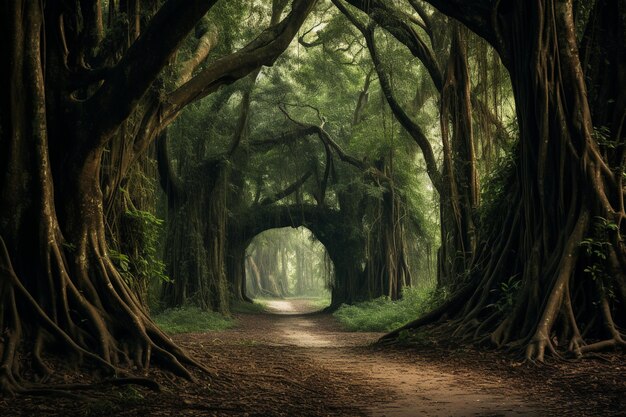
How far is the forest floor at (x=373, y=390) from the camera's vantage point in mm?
4363

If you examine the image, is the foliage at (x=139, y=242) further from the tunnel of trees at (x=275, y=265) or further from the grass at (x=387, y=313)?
the tunnel of trees at (x=275, y=265)

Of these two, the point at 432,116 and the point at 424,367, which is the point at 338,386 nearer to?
the point at 424,367

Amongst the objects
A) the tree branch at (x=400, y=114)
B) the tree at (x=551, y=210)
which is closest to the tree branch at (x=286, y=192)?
the tree branch at (x=400, y=114)

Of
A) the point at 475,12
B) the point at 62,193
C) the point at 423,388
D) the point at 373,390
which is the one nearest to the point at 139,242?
the point at 62,193

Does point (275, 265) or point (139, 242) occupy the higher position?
point (275, 265)

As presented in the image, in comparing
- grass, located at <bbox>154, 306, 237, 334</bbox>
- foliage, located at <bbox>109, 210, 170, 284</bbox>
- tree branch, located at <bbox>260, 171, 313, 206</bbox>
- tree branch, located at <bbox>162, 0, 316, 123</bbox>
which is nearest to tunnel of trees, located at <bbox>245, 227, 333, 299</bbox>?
tree branch, located at <bbox>260, 171, 313, 206</bbox>

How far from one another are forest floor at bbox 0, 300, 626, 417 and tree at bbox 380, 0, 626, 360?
0.60m

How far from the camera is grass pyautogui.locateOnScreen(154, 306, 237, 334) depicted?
13.3 metres

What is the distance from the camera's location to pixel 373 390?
18.5 feet

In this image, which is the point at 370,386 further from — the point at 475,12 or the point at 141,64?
the point at 475,12

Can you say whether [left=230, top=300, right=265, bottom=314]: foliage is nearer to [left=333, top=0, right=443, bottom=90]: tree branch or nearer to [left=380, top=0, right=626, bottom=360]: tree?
[left=333, top=0, right=443, bottom=90]: tree branch

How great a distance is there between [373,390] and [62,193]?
3408 millimetres

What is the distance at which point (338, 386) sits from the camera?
19.1ft

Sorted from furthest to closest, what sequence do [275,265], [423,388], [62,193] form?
1. [275,265]
2. [62,193]
3. [423,388]
